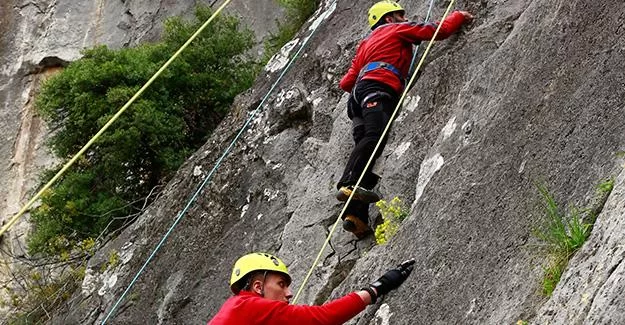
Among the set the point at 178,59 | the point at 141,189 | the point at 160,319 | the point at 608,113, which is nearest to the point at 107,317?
the point at 160,319

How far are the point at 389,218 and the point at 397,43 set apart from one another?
2072mm

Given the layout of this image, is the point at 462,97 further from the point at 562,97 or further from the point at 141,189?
the point at 141,189

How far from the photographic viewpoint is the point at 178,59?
14.6 m

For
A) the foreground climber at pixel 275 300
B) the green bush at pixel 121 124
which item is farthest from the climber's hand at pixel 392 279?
the green bush at pixel 121 124

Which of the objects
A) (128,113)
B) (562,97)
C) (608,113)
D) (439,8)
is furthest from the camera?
(128,113)

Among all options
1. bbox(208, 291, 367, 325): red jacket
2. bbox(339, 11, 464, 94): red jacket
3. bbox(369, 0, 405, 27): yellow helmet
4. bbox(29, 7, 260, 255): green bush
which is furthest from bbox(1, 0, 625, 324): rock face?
bbox(29, 7, 260, 255): green bush

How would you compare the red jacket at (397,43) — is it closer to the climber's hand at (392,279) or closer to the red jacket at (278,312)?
the climber's hand at (392,279)

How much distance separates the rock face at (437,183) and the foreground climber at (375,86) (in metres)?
0.17

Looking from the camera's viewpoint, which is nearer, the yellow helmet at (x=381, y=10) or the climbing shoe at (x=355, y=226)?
the climbing shoe at (x=355, y=226)

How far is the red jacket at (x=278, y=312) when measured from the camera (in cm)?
538

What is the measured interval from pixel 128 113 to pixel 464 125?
27.7ft

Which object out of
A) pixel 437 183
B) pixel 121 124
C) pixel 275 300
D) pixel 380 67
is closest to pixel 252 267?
pixel 275 300

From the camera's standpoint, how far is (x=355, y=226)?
7.35 metres

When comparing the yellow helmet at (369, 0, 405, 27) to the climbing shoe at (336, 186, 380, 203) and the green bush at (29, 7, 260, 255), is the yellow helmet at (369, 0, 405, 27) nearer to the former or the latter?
the climbing shoe at (336, 186, 380, 203)
